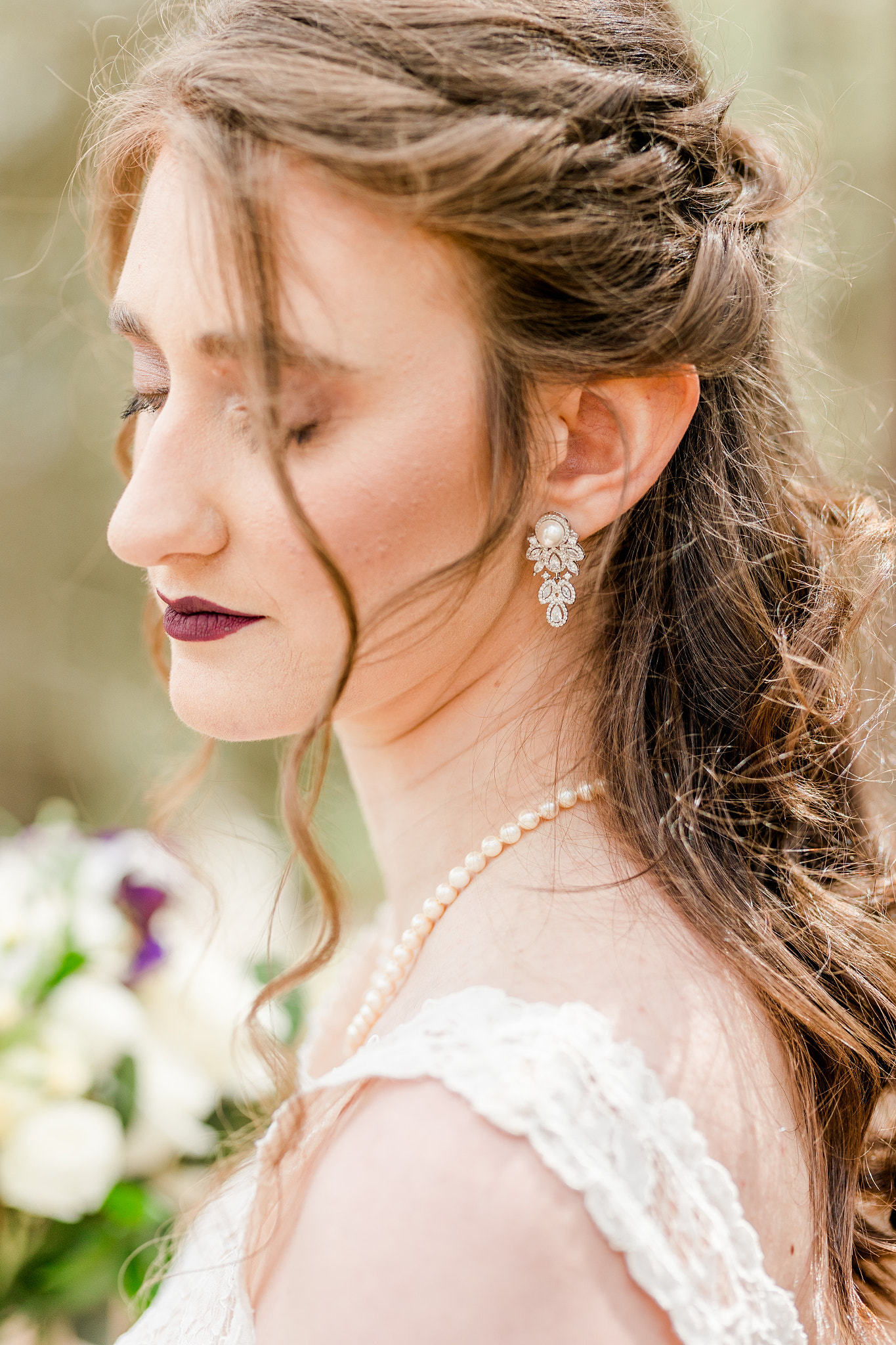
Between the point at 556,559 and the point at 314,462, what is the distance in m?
0.29

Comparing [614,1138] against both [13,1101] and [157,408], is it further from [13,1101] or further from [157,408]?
[157,408]

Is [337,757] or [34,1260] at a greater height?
[34,1260]

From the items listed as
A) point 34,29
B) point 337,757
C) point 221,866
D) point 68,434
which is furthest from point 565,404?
point 34,29

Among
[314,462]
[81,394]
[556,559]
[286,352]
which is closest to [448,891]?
[556,559]

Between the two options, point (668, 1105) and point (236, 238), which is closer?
point (668, 1105)

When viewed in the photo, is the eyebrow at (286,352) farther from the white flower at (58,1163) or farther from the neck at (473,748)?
the white flower at (58,1163)

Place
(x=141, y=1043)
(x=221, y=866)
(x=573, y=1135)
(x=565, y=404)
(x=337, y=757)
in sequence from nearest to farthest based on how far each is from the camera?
(x=573, y=1135), (x=565, y=404), (x=141, y=1043), (x=221, y=866), (x=337, y=757)

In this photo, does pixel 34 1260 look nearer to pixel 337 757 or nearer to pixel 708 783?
pixel 708 783

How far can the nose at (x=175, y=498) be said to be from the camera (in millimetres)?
1092

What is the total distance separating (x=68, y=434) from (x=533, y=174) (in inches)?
117

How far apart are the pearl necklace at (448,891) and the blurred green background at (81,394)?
2019mm

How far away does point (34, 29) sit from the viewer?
3.36 metres

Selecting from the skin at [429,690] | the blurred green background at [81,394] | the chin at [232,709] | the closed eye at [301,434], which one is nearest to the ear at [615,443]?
the skin at [429,690]

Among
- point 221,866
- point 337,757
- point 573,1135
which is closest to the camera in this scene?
point 573,1135
